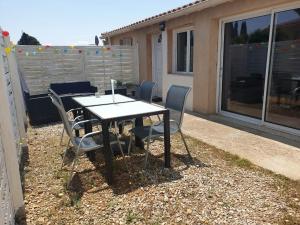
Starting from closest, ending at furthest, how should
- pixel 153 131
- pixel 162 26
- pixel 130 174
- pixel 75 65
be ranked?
pixel 130 174
pixel 153 131
pixel 162 26
pixel 75 65

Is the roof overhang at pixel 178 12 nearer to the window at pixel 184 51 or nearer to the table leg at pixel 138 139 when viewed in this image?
the window at pixel 184 51

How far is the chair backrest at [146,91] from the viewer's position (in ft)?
16.7

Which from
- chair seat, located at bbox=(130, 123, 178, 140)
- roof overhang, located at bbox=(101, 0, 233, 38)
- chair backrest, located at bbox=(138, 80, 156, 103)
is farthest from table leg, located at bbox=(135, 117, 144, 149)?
roof overhang, located at bbox=(101, 0, 233, 38)

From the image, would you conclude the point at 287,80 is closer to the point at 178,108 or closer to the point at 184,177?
the point at 178,108

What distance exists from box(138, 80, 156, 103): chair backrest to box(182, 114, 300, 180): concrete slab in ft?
3.82

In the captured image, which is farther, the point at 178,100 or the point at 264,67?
the point at 264,67

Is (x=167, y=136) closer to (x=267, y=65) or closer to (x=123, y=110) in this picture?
(x=123, y=110)

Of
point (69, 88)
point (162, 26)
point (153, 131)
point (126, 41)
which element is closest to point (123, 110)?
point (153, 131)

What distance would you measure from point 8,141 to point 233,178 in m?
2.82

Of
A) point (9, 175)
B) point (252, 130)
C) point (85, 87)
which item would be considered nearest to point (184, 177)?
point (9, 175)

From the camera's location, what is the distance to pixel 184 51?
7895 millimetres

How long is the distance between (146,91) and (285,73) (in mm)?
2869

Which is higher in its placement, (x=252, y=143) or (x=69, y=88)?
(x=69, y=88)

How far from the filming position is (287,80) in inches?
197
